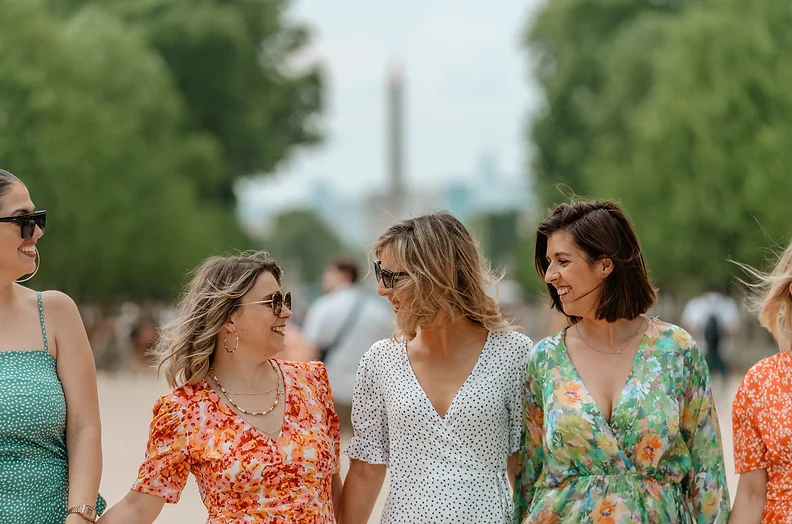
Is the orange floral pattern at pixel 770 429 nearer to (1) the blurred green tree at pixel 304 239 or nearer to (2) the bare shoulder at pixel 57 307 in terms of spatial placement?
(2) the bare shoulder at pixel 57 307

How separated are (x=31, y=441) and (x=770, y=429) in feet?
8.10

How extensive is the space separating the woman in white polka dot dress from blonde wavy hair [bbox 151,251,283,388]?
0.50 meters

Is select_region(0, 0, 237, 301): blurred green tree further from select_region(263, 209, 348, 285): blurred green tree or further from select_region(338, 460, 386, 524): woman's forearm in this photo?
select_region(263, 209, 348, 285): blurred green tree

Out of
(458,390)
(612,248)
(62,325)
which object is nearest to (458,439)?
(458,390)

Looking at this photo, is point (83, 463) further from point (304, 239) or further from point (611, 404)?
point (304, 239)

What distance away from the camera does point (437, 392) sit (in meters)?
5.05

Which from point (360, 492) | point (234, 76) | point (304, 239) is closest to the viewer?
point (360, 492)

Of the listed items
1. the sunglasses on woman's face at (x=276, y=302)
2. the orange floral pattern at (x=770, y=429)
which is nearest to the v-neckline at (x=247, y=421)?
the sunglasses on woman's face at (x=276, y=302)

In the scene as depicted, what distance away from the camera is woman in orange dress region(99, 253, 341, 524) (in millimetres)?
4816

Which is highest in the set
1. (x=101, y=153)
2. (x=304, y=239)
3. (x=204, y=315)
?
(x=204, y=315)

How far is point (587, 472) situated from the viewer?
4.79 metres

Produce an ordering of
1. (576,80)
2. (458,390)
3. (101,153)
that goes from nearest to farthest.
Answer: (458,390)
(101,153)
(576,80)

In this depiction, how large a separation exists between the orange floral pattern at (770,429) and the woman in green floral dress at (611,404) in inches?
3.9

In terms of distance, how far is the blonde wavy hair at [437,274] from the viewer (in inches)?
199
